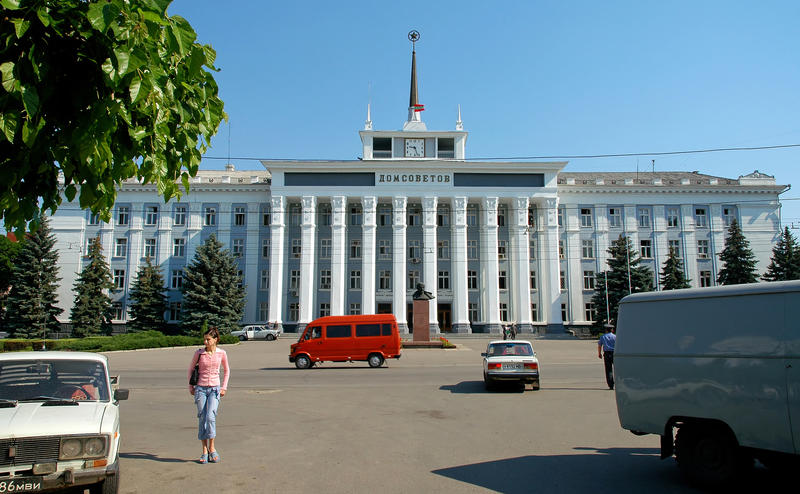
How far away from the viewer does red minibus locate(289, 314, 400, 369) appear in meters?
23.2

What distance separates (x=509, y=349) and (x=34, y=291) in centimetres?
4276

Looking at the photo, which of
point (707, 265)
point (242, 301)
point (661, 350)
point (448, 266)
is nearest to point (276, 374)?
point (661, 350)

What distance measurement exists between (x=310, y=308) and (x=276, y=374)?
31.3m

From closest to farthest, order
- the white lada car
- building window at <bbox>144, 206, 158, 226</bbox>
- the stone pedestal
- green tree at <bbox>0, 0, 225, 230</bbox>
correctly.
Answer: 1. green tree at <bbox>0, 0, 225, 230</bbox>
2. the white lada car
3. the stone pedestal
4. building window at <bbox>144, 206, 158, 226</bbox>

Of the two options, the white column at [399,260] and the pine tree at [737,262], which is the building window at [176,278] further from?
the pine tree at [737,262]

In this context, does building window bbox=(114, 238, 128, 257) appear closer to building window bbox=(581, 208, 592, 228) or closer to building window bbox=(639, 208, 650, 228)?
building window bbox=(581, 208, 592, 228)

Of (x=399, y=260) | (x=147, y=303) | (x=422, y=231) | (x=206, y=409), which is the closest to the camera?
(x=206, y=409)

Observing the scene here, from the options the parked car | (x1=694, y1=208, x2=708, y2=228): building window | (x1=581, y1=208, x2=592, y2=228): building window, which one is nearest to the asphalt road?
the parked car

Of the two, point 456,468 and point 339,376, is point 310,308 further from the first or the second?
point 456,468

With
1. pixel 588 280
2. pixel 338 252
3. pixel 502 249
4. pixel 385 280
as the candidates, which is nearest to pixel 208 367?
pixel 338 252

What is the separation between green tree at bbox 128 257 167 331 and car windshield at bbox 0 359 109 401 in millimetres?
45851

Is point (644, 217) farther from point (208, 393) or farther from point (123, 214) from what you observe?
point (208, 393)

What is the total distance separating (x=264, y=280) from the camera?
181ft

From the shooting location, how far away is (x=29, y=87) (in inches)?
162
